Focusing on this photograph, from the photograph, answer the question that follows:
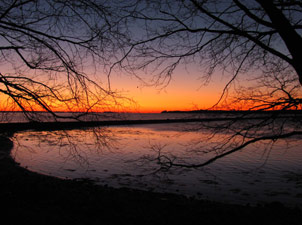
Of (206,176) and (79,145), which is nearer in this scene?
(206,176)

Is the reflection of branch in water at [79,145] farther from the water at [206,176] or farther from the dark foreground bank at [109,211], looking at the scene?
the dark foreground bank at [109,211]

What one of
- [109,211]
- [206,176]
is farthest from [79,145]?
[109,211]

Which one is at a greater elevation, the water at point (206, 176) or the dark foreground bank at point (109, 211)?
the dark foreground bank at point (109, 211)

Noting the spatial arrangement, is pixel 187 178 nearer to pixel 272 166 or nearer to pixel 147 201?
pixel 147 201

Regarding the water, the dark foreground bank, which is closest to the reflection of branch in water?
the water

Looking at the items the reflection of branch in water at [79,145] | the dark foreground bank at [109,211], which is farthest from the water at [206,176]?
the dark foreground bank at [109,211]

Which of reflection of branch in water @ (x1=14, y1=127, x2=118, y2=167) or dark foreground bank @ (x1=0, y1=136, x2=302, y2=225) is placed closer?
reflection of branch in water @ (x1=14, y1=127, x2=118, y2=167)

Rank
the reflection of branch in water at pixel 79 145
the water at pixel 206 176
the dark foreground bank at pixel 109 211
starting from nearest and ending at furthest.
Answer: the reflection of branch in water at pixel 79 145, the dark foreground bank at pixel 109 211, the water at pixel 206 176

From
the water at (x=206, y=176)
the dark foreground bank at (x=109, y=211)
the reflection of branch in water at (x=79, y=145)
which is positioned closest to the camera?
the reflection of branch in water at (x=79, y=145)

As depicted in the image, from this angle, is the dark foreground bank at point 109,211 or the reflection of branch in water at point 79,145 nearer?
the reflection of branch in water at point 79,145

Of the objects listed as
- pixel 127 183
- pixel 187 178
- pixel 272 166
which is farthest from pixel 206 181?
pixel 272 166

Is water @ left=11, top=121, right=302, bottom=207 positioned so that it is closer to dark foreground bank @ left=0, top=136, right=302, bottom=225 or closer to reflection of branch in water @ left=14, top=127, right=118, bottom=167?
reflection of branch in water @ left=14, top=127, right=118, bottom=167

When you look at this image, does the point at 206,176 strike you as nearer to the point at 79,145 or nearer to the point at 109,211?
the point at 109,211

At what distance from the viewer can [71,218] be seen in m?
5.07
